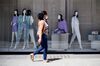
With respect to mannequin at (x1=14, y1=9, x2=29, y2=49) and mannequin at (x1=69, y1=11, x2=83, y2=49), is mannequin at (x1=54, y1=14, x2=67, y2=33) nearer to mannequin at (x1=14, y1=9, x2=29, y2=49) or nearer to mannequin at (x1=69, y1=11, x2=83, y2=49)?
mannequin at (x1=69, y1=11, x2=83, y2=49)

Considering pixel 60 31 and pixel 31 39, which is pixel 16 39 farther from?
pixel 60 31

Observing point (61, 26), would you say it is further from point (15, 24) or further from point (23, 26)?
point (15, 24)

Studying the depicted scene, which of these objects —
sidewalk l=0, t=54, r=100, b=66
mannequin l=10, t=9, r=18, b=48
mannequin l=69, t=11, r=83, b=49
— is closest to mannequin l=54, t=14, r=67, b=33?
mannequin l=69, t=11, r=83, b=49

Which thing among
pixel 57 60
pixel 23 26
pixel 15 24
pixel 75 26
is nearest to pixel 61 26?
pixel 75 26

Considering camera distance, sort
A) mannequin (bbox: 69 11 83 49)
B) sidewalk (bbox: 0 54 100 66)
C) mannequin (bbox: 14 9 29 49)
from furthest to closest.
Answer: mannequin (bbox: 69 11 83 49) < mannequin (bbox: 14 9 29 49) < sidewalk (bbox: 0 54 100 66)

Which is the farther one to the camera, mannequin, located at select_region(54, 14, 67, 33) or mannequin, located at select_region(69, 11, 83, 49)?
mannequin, located at select_region(69, 11, 83, 49)

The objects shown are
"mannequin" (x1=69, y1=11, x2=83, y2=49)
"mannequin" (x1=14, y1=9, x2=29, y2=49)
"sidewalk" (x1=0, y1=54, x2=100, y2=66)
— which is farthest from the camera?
"mannequin" (x1=69, y1=11, x2=83, y2=49)

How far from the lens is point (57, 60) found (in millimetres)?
15688

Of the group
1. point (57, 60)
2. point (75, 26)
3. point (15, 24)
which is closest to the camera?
point (57, 60)

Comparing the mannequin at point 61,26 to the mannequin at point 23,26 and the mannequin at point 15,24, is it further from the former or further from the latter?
the mannequin at point 15,24

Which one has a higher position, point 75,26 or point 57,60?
point 75,26

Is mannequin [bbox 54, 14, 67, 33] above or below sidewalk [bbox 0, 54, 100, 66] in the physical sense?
above

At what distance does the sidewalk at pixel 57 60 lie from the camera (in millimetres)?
14742

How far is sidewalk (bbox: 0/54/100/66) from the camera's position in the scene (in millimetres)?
14742
